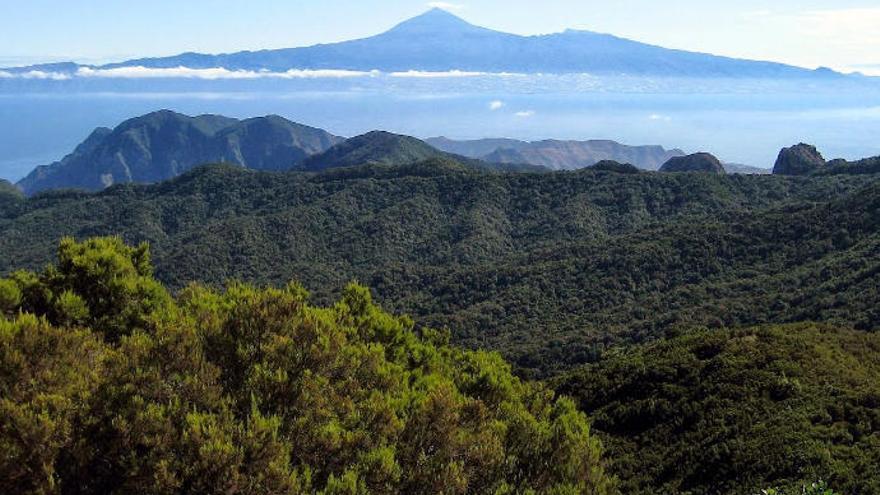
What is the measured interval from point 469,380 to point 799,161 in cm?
11740

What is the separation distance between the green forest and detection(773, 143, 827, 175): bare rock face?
52.6m

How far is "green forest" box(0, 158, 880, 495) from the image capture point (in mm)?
7434

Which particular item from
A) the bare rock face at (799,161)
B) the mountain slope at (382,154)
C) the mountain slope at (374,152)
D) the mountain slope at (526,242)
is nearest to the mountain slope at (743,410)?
the mountain slope at (526,242)

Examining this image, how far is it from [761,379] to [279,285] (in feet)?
199

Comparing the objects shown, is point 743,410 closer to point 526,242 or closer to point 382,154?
point 526,242

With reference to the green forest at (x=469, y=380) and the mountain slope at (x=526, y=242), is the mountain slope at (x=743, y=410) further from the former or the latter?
the mountain slope at (x=526, y=242)

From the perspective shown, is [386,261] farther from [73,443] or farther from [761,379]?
A: [73,443]

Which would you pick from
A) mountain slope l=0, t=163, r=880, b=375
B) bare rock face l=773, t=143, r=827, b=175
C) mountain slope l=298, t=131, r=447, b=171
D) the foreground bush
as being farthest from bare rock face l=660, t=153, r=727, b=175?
the foreground bush

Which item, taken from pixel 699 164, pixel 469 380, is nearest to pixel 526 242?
pixel 699 164

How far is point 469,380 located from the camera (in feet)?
43.5

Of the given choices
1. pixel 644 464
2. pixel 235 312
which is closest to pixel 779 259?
pixel 644 464

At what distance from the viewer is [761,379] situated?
21.8 metres

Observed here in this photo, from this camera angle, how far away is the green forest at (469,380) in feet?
24.4

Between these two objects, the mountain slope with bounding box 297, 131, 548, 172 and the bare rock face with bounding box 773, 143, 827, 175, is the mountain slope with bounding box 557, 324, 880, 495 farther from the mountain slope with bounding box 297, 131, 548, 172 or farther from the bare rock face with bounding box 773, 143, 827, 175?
the mountain slope with bounding box 297, 131, 548, 172
